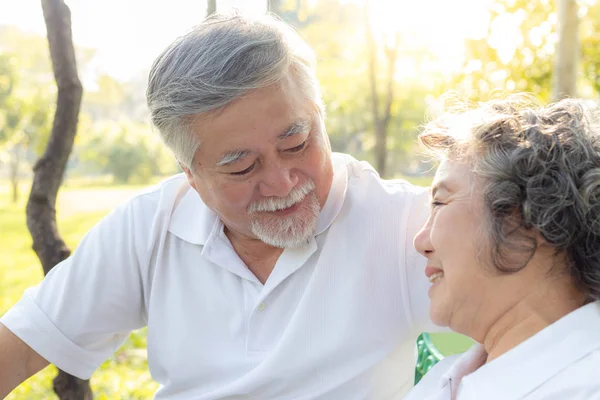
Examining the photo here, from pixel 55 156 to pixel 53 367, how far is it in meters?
2.98

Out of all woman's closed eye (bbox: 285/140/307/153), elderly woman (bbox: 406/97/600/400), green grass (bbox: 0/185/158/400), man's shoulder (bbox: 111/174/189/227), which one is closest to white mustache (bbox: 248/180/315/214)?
woman's closed eye (bbox: 285/140/307/153)

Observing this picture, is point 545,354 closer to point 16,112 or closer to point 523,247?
point 523,247

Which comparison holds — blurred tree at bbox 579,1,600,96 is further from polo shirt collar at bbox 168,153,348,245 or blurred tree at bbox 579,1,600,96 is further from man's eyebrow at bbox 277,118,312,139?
man's eyebrow at bbox 277,118,312,139

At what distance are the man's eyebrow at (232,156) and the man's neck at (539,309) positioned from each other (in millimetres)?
821

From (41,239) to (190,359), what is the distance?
0.93 meters

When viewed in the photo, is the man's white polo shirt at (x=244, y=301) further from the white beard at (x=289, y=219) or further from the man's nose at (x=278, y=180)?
the man's nose at (x=278, y=180)

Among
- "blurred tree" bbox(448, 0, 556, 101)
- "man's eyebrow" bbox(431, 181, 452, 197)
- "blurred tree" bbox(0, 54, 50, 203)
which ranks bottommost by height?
"blurred tree" bbox(0, 54, 50, 203)

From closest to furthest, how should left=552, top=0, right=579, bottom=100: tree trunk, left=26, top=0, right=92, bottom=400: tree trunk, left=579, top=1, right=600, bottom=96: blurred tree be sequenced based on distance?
left=26, top=0, right=92, bottom=400: tree trunk → left=552, top=0, right=579, bottom=100: tree trunk → left=579, top=1, right=600, bottom=96: blurred tree

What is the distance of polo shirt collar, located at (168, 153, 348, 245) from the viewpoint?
1956 millimetres

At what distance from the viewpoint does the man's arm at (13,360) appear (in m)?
1.98

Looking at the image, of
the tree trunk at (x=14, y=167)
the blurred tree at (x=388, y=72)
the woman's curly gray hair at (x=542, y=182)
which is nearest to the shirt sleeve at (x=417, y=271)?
the woman's curly gray hair at (x=542, y=182)

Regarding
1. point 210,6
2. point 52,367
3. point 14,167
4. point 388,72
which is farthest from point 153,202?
point 14,167

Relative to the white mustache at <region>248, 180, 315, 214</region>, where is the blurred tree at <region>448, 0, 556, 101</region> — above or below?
below

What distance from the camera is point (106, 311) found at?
2.08 meters
